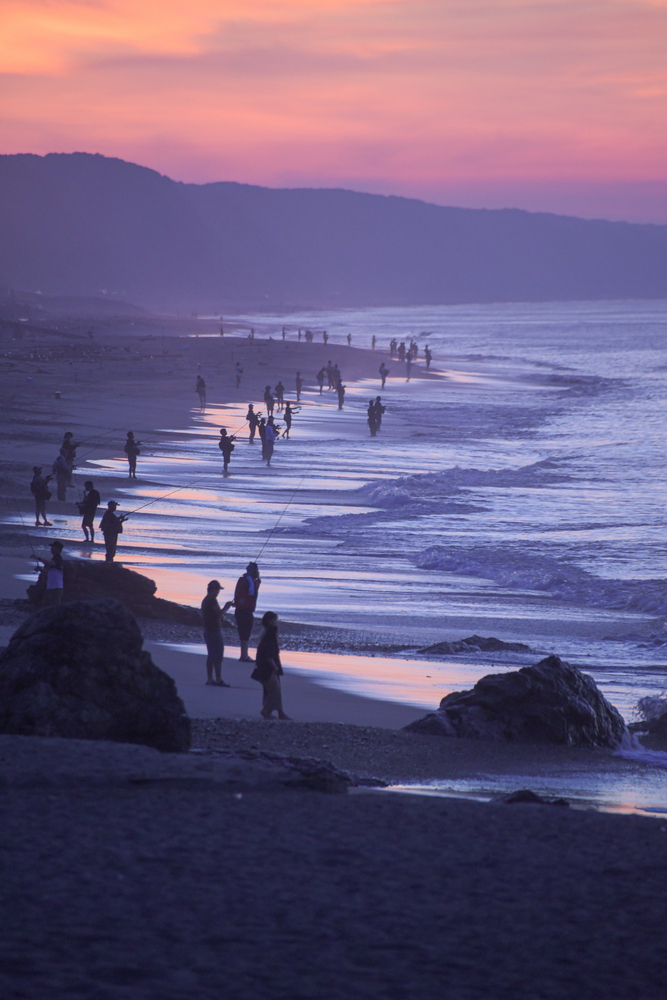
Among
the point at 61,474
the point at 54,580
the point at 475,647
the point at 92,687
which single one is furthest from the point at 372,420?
the point at 92,687

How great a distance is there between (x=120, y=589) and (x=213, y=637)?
275 centimetres

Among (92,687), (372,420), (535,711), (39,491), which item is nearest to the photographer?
(92,687)

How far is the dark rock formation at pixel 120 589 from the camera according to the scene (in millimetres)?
13336

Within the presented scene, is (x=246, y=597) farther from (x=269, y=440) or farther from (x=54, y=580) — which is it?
(x=269, y=440)

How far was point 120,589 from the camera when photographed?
13.5 m

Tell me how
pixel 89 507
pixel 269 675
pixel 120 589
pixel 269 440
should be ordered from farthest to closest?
pixel 269 440
pixel 89 507
pixel 120 589
pixel 269 675

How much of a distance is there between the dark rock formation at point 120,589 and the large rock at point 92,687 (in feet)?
17.4

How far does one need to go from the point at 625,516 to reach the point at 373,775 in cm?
1613

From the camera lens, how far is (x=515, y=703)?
10.0 m

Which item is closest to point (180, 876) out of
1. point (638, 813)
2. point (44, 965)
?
point (44, 965)

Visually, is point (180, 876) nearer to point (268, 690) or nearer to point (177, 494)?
point (268, 690)

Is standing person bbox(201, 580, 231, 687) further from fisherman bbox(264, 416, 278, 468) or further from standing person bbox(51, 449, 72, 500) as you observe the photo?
fisherman bbox(264, 416, 278, 468)

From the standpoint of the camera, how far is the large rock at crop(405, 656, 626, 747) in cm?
991

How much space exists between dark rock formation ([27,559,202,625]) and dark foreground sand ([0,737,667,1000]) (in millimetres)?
6097
